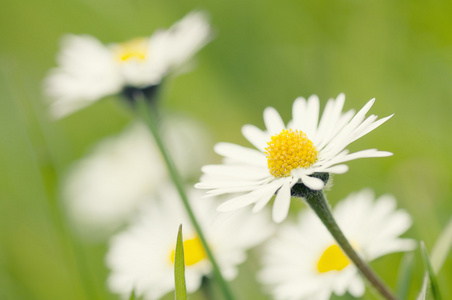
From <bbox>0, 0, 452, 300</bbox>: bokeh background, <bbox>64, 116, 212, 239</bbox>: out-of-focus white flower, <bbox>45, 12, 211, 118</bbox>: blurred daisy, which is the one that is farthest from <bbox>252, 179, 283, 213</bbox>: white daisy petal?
<bbox>64, 116, 212, 239</bbox>: out-of-focus white flower

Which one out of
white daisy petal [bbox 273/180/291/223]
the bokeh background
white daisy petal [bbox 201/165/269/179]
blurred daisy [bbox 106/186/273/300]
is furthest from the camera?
the bokeh background

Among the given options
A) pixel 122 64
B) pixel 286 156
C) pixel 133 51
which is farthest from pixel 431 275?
pixel 133 51

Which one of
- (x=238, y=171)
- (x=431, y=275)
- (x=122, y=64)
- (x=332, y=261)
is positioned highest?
(x=122, y=64)

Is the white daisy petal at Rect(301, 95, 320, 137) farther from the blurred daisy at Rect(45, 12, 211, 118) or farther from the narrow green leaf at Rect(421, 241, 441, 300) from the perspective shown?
the blurred daisy at Rect(45, 12, 211, 118)

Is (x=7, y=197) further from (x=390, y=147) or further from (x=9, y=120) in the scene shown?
(x=390, y=147)

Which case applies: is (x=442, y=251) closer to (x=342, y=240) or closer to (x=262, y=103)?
(x=342, y=240)
